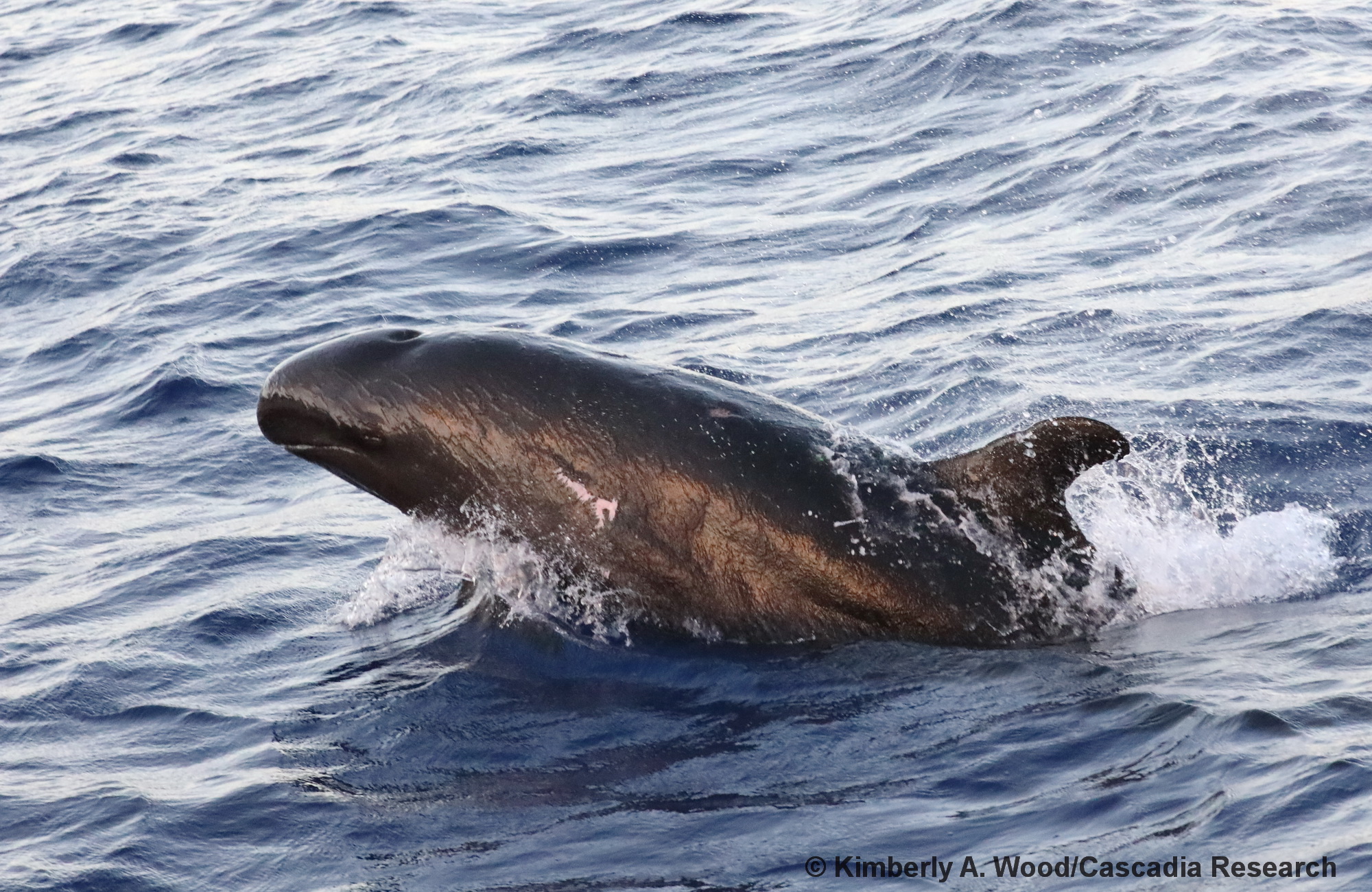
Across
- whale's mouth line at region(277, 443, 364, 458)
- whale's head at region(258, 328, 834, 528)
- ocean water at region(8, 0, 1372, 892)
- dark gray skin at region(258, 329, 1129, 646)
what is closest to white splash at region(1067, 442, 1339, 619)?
ocean water at region(8, 0, 1372, 892)

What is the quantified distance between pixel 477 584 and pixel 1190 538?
466 centimetres

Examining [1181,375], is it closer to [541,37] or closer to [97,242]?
[97,242]

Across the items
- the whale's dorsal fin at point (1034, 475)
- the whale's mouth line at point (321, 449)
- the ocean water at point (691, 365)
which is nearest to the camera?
the ocean water at point (691, 365)

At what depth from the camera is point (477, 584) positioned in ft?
34.6

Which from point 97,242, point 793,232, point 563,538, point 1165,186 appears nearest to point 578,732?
point 563,538

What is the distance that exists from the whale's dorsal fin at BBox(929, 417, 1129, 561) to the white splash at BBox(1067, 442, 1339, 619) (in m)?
0.62

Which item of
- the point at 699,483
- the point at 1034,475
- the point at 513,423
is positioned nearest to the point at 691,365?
the point at 513,423

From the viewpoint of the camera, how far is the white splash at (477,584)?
388 inches

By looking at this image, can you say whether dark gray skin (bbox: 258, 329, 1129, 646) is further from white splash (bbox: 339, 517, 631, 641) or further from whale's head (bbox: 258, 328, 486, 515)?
white splash (bbox: 339, 517, 631, 641)

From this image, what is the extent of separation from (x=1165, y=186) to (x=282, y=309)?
10.1 meters

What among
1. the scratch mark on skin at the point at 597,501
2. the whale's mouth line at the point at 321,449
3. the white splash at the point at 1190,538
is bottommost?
the white splash at the point at 1190,538

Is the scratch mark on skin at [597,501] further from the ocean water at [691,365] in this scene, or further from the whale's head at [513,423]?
the ocean water at [691,365]

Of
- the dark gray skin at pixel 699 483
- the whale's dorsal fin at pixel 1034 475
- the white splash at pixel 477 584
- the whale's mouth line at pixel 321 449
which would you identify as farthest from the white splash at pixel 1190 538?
the whale's mouth line at pixel 321 449

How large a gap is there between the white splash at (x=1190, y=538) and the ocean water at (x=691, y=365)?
0.04 meters
